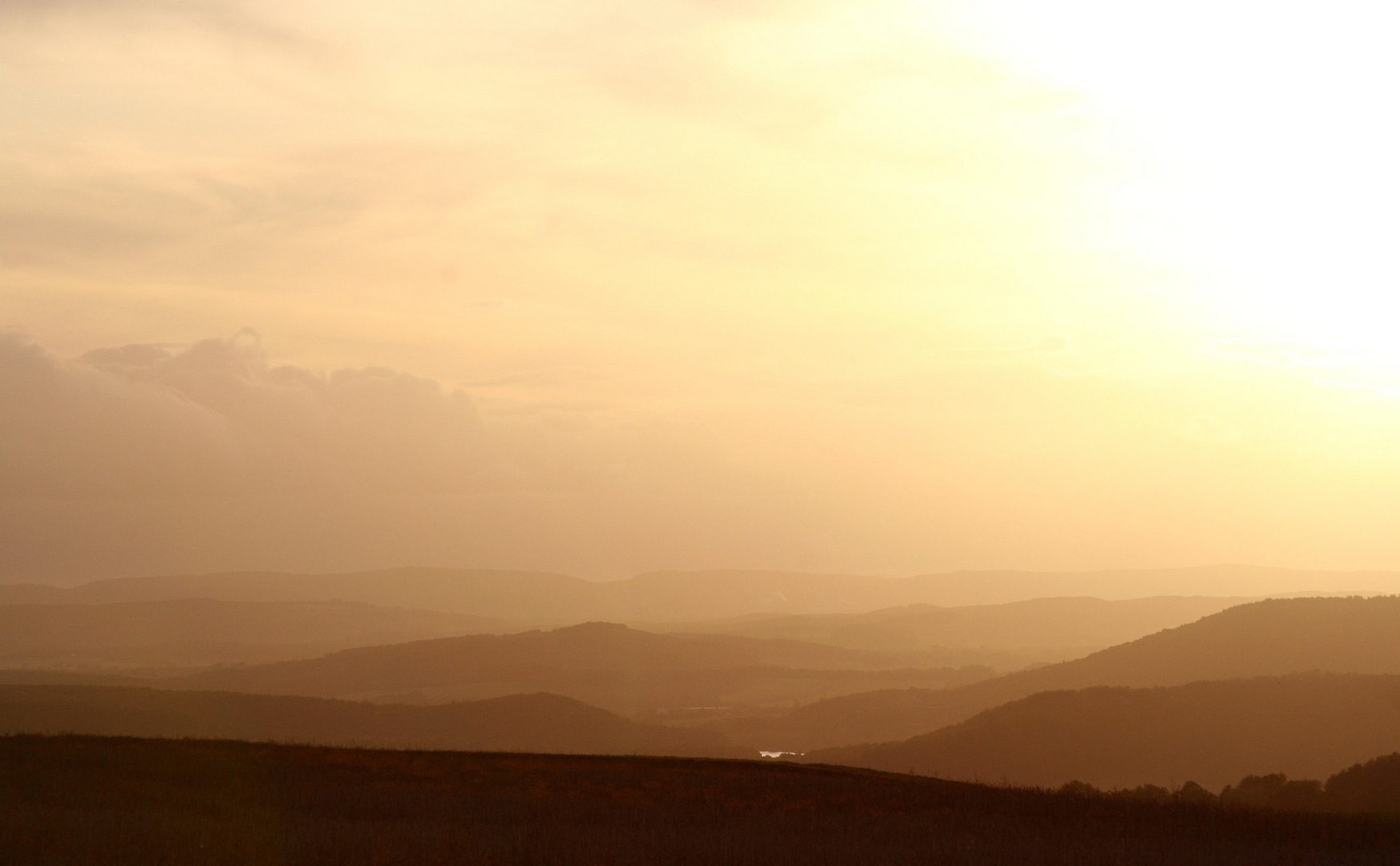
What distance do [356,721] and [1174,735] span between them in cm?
9865

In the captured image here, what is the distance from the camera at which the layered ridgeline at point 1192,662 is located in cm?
13112

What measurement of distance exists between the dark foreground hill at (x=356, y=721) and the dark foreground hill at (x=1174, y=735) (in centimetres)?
3665

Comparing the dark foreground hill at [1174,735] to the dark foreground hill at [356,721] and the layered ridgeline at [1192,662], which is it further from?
the dark foreground hill at [356,721]

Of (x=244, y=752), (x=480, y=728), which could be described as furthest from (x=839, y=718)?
(x=244, y=752)

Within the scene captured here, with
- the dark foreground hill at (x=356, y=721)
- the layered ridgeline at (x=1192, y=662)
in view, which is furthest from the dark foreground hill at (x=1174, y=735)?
the dark foreground hill at (x=356, y=721)

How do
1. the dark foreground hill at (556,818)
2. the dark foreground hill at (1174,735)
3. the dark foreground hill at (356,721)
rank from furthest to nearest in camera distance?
the dark foreground hill at (356,721) < the dark foreground hill at (1174,735) < the dark foreground hill at (556,818)

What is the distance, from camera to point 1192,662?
145 m

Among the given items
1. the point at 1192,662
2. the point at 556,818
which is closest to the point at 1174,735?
the point at 1192,662

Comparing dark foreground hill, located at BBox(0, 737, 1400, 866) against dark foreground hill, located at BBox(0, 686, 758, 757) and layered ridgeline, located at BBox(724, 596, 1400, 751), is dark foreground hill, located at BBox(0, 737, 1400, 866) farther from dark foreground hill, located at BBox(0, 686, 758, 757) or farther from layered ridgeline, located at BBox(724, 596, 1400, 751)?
layered ridgeline, located at BBox(724, 596, 1400, 751)

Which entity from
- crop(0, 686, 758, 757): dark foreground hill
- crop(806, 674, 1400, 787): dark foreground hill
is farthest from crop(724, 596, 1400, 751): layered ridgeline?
crop(0, 686, 758, 757): dark foreground hill

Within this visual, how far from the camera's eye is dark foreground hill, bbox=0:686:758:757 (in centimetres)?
12325

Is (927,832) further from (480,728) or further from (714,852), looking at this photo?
(480,728)

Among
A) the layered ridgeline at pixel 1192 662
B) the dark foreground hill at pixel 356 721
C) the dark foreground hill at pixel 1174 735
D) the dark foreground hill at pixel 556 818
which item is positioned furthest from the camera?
the layered ridgeline at pixel 1192 662

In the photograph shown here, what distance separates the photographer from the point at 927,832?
2628 centimetres
